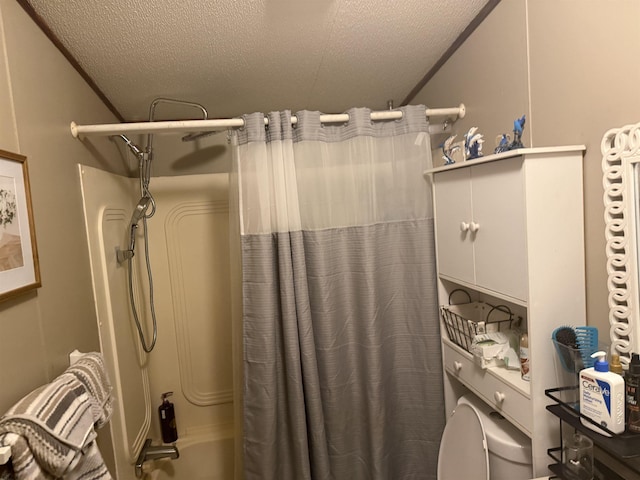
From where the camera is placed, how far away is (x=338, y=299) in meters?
1.79

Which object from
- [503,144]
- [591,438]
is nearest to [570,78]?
[503,144]

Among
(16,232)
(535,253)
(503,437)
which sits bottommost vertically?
(503,437)

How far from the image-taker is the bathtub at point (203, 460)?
91.9 inches

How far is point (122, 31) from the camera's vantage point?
4.71ft

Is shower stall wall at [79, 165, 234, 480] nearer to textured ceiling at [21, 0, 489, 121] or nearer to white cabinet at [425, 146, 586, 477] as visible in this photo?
textured ceiling at [21, 0, 489, 121]

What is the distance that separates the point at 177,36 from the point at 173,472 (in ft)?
7.57

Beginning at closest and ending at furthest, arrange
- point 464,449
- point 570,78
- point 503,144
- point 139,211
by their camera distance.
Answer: point 570,78, point 503,144, point 464,449, point 139,211

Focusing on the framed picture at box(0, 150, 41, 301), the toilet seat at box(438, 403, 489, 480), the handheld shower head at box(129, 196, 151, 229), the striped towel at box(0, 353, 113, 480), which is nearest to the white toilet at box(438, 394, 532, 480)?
the toilet seat at box(438, 403, 489, 480)

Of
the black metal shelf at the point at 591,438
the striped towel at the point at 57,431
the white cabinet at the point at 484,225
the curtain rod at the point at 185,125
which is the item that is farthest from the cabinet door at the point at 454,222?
the striped towel at the point at 57,431

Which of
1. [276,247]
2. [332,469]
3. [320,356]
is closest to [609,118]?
[276,247]

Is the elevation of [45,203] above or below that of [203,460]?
above

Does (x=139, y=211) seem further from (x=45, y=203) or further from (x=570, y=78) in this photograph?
(x=570, y=78)

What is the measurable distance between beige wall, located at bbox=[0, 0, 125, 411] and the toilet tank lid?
4.76 feet

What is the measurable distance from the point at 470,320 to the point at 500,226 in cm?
53
